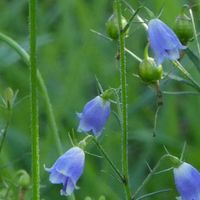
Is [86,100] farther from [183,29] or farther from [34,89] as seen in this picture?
[34,89]

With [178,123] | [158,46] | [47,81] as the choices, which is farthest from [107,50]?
[158,46]

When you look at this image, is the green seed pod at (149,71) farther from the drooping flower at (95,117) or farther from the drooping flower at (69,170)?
the drooping flower at (69,170)

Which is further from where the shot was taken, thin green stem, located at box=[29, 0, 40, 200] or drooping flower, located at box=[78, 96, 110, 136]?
drooping flower, located at box=[78, 96, 110, 136]

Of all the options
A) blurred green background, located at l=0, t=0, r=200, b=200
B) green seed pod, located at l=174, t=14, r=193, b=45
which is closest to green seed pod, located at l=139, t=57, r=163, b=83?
green seed pod, located at l=174, t=14, r=193, b=45

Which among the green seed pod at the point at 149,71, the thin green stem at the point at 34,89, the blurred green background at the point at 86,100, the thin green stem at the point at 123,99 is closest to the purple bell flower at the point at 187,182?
the thin green stem at the point at 123,99

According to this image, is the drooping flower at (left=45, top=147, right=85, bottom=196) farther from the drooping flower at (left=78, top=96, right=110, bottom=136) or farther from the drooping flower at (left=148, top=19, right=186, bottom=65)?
the drooping flower at (left=148, top=19, right=186, bottom=65)

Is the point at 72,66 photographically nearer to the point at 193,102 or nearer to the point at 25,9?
the point at 193,102

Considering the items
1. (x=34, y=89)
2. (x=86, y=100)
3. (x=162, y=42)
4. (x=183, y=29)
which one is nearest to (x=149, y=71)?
(x=162, y=42)
